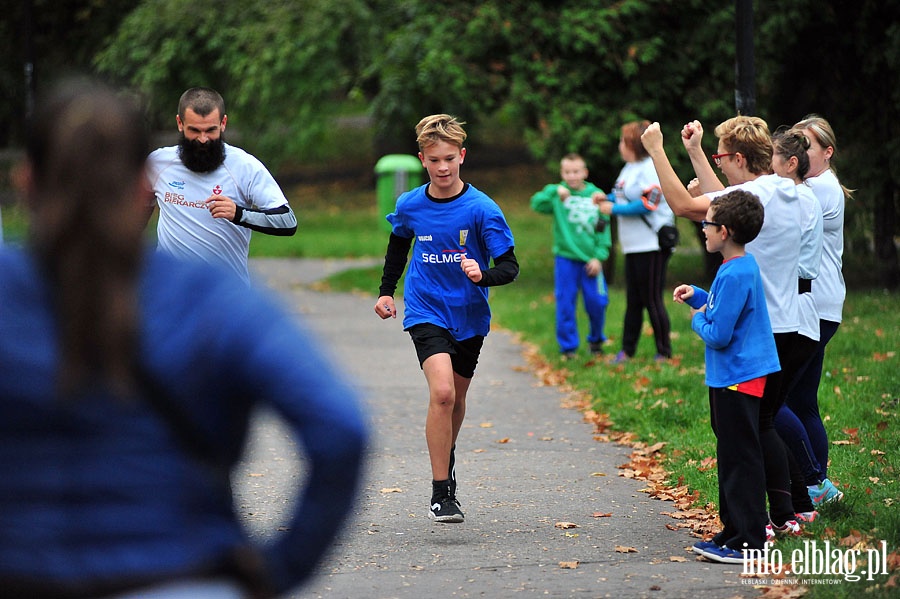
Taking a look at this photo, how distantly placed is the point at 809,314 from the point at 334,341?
812cm

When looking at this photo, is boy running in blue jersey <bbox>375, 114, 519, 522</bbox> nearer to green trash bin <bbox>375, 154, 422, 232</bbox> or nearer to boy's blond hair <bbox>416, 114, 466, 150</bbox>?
boy's blond hair <bbox>416, 114, 466, 150</bbox>

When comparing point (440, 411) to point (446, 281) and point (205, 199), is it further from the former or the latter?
point (205, 199)

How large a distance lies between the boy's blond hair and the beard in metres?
Result: 0.99

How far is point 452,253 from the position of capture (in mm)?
6043

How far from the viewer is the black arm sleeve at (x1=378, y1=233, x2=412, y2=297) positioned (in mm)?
6379

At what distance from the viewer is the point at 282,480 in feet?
23.0

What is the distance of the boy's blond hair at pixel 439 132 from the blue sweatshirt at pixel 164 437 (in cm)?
395

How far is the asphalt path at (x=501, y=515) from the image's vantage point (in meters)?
5.00

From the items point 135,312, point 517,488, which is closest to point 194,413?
point 135,312

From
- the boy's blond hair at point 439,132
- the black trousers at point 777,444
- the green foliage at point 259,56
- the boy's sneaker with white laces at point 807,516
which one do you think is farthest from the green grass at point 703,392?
the green foliage at point 259,56

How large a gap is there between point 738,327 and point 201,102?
2713 mm

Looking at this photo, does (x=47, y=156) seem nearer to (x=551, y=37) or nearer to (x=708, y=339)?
(x=708, y=339)

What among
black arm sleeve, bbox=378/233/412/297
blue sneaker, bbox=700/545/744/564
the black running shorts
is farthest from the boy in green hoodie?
blue sneaker, bbox=700/545/744/564

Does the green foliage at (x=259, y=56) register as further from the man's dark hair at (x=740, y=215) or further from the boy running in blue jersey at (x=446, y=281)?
the man's dark hair at (x=740, y=215)
